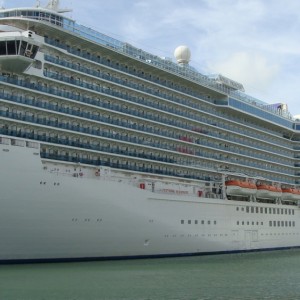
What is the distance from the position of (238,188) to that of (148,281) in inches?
780

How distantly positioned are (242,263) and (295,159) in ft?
87.2

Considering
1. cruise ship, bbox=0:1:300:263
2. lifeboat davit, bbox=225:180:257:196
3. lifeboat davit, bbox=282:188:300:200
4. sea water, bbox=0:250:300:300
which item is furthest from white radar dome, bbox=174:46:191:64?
sea water, bbox=0:250:300:300

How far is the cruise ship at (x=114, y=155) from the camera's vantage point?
26562 millimetres

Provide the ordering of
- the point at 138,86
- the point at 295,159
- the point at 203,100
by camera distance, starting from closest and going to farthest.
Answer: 1. the point at 138,86
2. the point at 203,100
3. the point at 295,159

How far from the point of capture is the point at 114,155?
1265 inches

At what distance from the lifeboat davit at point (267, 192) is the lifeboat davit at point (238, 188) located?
5.19 ft

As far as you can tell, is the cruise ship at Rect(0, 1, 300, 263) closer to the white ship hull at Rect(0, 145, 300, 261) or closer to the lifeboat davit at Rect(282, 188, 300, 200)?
the white ship hull at Rect(0, 145, 300, 261)

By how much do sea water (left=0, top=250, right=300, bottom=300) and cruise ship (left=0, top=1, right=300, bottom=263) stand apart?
6.71 feet

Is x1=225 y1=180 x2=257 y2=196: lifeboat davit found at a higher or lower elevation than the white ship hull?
higher

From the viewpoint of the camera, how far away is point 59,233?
27.0m

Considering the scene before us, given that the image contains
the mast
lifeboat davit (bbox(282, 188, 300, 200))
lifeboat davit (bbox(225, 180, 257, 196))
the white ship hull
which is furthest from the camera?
lifeboat davit (bbox(282, 188, 300, 200))

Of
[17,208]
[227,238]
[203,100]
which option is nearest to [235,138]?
[203,100]

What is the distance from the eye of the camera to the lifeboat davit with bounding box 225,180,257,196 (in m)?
39.7

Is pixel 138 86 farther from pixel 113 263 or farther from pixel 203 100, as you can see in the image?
pixel 113 263
